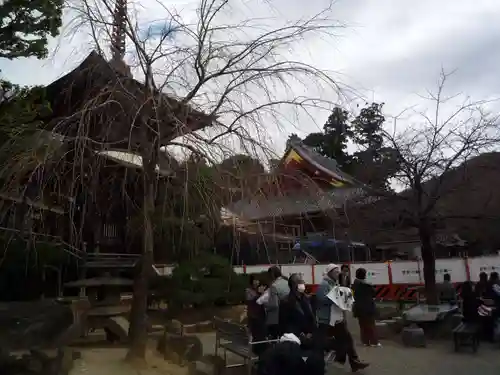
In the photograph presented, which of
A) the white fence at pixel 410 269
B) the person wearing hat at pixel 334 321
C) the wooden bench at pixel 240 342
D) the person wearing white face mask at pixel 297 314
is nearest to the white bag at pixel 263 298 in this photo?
the wooden bench at pixel 240 342

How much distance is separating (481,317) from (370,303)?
223 cm

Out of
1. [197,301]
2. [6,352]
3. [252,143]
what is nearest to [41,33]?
[252,143]

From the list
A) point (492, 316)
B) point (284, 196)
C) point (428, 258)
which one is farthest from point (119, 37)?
point (492, 316)

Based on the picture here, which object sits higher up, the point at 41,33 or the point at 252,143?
the point at 41,33

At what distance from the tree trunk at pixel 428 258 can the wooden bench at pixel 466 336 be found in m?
2.38

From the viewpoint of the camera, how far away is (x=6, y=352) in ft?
23.7

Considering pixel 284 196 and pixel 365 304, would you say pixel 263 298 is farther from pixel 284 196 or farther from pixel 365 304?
pixel 365 304

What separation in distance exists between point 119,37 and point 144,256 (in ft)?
10.2

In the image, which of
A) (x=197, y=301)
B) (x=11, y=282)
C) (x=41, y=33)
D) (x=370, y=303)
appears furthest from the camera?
(x=197, y=301)

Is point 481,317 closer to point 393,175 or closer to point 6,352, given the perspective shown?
point 393,175

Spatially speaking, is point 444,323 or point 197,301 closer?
point 444,323

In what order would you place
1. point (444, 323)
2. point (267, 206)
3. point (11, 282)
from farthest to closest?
1. point (11, 282)
2. point (444, 323)
3. point (267, 206)

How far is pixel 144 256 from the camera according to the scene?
6.57 meters

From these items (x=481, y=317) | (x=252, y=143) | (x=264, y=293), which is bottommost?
(x=481, y=317)
